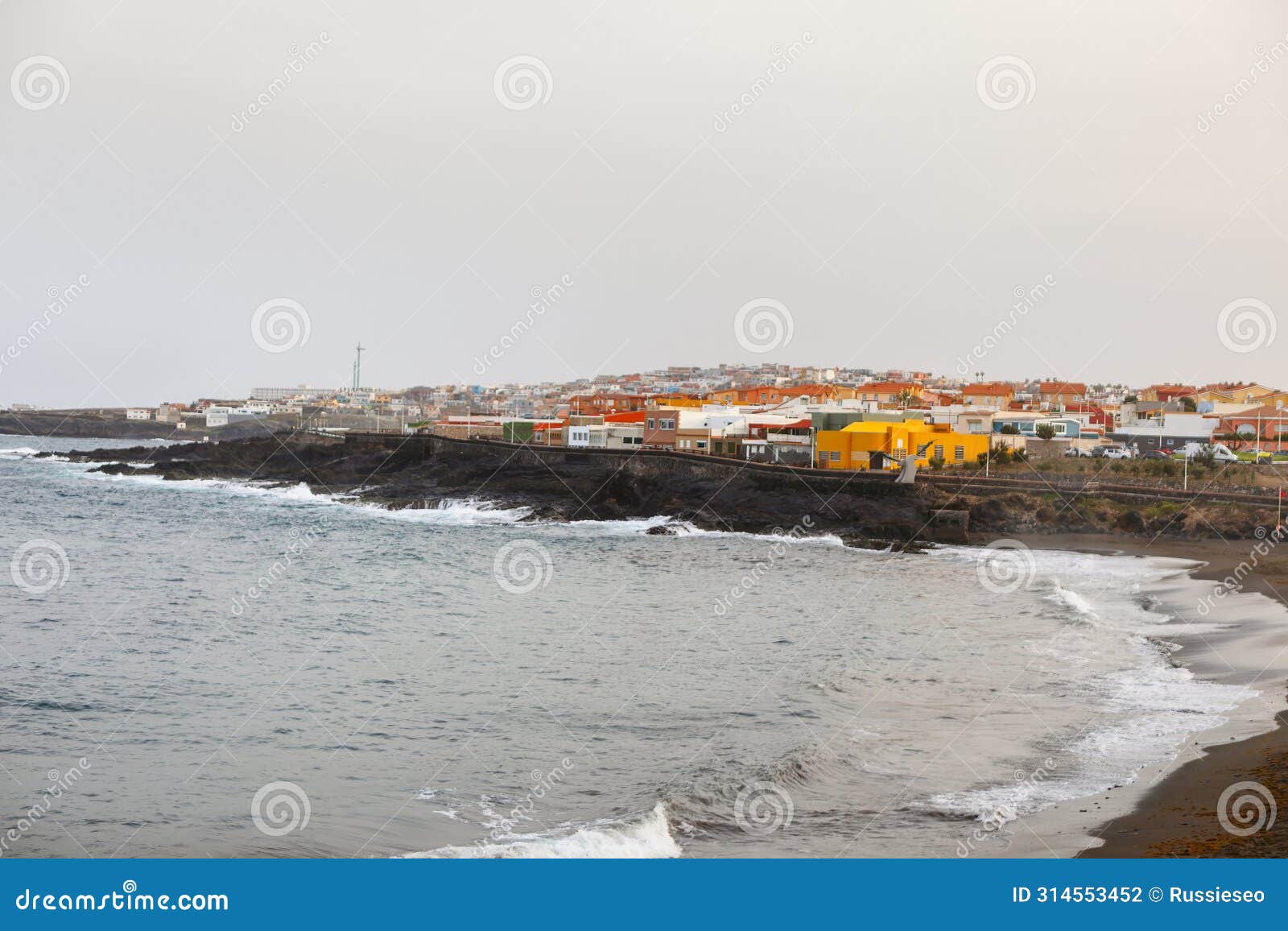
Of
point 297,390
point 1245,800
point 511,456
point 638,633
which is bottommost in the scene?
point 1245,800

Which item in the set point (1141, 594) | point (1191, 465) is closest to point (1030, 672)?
point (1141, 594)

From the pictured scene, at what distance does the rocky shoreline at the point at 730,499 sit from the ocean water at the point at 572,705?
454cm

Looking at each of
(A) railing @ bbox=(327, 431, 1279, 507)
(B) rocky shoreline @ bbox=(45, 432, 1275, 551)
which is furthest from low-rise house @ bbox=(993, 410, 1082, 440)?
(B) rocky shoreline @ bbox=(45, 432, 1275, 551)

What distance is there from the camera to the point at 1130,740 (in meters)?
7.93

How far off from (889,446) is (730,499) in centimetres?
568

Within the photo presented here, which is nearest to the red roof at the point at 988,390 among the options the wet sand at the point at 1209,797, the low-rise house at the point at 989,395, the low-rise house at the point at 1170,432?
the low-rise house at the point at 989,395

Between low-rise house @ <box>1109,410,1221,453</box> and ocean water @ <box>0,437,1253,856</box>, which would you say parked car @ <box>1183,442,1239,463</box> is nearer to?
low-rise house @ <box>1109,410,1221,453</box>

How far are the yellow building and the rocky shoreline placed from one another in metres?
2.90

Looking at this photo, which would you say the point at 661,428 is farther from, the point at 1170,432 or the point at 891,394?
the point at 1170,432

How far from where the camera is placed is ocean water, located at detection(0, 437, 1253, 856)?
6.50m

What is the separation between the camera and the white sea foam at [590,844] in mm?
5984

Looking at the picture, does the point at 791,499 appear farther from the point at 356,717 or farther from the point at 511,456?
the point at 356,717

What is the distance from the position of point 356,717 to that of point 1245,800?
20.0 feet

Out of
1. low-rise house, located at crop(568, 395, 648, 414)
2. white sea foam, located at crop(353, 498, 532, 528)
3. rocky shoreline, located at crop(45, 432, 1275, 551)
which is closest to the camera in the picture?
rocky shoreline, located at crop(45, 432, 1275, 551)
